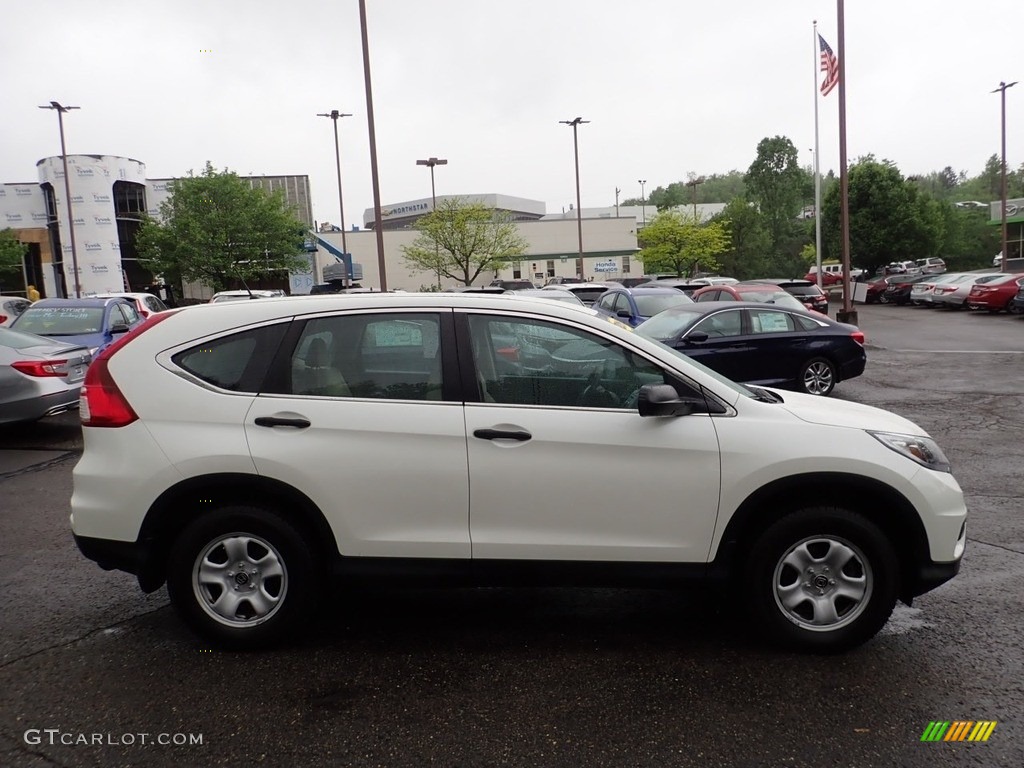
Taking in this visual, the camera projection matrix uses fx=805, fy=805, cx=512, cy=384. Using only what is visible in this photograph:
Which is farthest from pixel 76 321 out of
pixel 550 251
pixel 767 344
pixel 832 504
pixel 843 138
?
pixel 550 251

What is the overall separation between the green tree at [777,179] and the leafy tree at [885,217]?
33.5 m

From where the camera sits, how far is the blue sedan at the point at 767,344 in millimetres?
11523

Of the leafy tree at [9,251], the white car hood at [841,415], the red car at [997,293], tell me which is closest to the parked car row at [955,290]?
the red car at [997,293]

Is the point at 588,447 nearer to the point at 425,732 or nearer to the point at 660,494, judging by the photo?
the point at 660,494

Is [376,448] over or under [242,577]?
over

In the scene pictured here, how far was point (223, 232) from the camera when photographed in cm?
4294

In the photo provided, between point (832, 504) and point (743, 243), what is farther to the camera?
point (743, 243)

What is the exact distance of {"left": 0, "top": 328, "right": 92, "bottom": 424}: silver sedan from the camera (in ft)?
30.0

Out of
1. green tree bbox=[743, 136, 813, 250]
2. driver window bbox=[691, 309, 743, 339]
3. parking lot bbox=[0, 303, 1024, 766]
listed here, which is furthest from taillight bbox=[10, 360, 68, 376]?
green tree bbox=[743, 136, 813, 250]

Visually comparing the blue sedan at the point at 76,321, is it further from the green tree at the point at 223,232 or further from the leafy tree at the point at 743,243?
the leafy tree at the point at 743,243

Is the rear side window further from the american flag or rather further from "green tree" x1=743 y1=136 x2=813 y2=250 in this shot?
"green tree" x1=743 y1=136 x2=813 y2=250

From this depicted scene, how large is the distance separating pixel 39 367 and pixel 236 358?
678 cm

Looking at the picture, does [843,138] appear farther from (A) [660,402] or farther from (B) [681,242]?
(B) [681,242]

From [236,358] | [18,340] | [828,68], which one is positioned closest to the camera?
[236,358]
